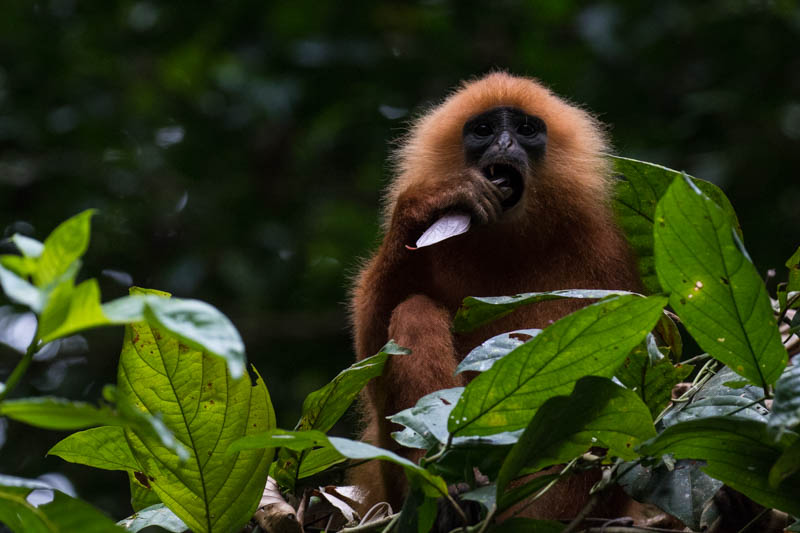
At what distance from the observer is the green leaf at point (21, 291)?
1.29m

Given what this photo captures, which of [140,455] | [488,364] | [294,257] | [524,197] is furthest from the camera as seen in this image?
[294,257]

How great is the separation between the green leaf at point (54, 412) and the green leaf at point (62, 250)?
0.18 m

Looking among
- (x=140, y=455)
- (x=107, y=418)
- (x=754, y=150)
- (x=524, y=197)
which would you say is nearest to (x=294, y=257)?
(x=754, y=150)

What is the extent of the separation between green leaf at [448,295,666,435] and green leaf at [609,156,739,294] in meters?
0.83

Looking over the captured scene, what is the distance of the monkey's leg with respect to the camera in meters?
3.33

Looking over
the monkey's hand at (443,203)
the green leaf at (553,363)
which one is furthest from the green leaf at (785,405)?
the monkey's hand at (443,203)

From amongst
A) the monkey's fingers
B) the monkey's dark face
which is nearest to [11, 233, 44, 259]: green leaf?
the monkey's fingers

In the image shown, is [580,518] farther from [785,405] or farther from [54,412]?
[54,412]

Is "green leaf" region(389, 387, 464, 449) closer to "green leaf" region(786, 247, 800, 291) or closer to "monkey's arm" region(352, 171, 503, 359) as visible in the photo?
"green leaf" region(786, 247, 800, 291)

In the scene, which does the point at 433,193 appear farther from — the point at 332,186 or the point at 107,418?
the point at 332,186

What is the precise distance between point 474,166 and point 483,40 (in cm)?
521

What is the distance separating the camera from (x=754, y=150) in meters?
7.75

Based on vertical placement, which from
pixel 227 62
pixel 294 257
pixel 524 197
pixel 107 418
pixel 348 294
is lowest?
pixel 294 257

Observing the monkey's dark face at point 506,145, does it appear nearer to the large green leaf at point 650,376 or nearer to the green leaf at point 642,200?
the green leaf at point 642,200
